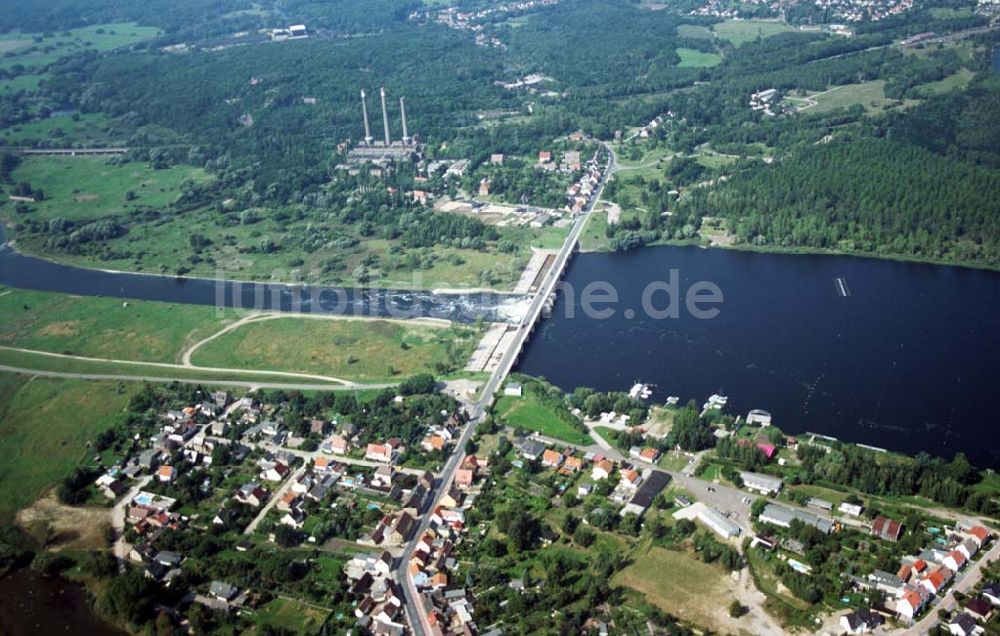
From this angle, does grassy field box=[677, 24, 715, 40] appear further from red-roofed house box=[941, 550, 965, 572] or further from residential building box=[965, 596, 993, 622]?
residential building box=[965, 596, 993, 622]

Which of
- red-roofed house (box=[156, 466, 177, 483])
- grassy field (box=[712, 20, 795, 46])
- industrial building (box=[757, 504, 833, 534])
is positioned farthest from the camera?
grassy field (box=[712, 20, 795, 46])

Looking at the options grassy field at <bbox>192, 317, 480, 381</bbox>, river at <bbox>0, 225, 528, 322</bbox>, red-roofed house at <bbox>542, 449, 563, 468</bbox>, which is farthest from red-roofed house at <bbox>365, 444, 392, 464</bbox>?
river at <bbox>0, 225, 528, 322</bbox>

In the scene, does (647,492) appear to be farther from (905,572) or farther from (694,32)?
(694,32)

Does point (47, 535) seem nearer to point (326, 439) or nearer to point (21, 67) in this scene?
point (326, 439)

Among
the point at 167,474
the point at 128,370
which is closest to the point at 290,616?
the point at 167,474

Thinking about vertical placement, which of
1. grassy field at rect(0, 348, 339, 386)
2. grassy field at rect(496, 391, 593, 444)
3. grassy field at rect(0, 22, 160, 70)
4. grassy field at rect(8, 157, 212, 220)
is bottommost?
grassy field at rect(0, 348, 339, 386)

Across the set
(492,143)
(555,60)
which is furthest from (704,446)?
(555,60)

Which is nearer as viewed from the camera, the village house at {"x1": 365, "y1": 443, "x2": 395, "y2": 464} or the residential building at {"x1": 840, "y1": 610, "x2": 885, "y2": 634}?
the residential building at {"x1": 840, "y1": 610, "x2": 885, "y2": 634}
